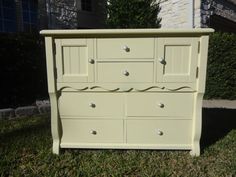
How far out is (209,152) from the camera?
307cm

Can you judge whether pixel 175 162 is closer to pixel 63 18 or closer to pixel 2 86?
pixel 2 86

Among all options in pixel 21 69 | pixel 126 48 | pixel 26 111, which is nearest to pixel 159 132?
pixel 126 48

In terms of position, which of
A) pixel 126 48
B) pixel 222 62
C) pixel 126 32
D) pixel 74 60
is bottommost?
pixel 222 62

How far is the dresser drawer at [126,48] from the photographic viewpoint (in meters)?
2.74

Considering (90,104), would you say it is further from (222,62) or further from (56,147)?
(222,62)

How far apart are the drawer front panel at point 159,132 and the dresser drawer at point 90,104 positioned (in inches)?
9.3

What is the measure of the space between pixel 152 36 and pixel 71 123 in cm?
134

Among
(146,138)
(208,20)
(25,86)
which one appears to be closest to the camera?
(146,138)

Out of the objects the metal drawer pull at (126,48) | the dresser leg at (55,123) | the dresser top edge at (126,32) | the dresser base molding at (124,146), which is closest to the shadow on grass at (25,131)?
the dresser leg at (55,123)

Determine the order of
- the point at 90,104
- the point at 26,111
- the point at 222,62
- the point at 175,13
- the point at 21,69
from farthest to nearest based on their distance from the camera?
the point at 175,13
the point at 222,62
the point at 21,69
the point at 26,111
the point at 90,104

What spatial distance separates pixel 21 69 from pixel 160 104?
368 centimetres

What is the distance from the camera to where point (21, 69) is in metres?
5.48

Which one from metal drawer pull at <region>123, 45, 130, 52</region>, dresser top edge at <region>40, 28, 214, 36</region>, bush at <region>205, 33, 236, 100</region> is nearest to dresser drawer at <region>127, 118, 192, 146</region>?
metal drawer pull at <region>123, 45, 130, 52</region>

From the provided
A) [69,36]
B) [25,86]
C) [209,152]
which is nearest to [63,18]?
[25,86]
